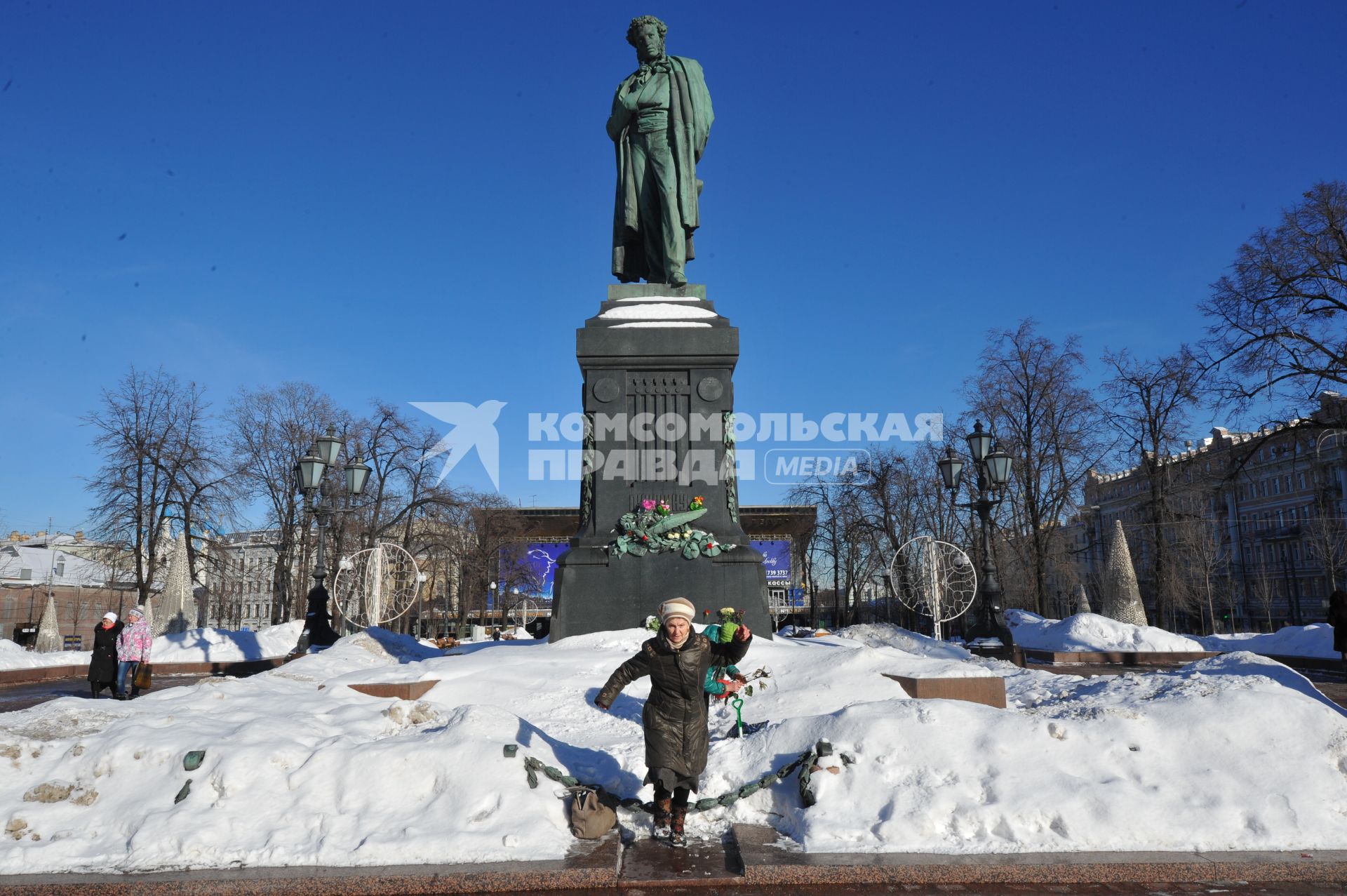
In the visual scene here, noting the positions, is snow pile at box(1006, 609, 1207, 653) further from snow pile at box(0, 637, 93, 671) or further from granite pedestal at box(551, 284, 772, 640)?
snow pile at box(0, 637, 93, 671)

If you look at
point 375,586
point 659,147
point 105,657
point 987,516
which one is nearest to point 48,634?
point 375,586

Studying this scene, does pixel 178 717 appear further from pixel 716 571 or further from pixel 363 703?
pixel 716 571

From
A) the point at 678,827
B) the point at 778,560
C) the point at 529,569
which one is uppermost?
the point at 778,560

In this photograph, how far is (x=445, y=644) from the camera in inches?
659

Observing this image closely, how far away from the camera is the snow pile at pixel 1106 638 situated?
20.0 m

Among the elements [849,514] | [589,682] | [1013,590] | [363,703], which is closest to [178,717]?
[363,703]

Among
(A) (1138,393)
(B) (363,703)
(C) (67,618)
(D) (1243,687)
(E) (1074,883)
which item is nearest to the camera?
(E) (1074,883)

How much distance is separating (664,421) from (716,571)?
7.43 ft

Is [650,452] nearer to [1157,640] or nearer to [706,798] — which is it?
[706,798]

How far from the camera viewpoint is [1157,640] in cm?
2006

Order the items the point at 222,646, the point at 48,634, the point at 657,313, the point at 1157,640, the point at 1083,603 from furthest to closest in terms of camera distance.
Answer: the point at 1083,603 → the point at 48,634 → the point at 222,646 → the point at 1157,640 → the point at 657,313

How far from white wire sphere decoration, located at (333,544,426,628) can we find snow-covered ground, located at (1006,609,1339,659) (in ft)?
50.0

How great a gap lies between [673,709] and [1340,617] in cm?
1541

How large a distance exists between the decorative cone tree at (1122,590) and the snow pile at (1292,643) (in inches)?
81.3
